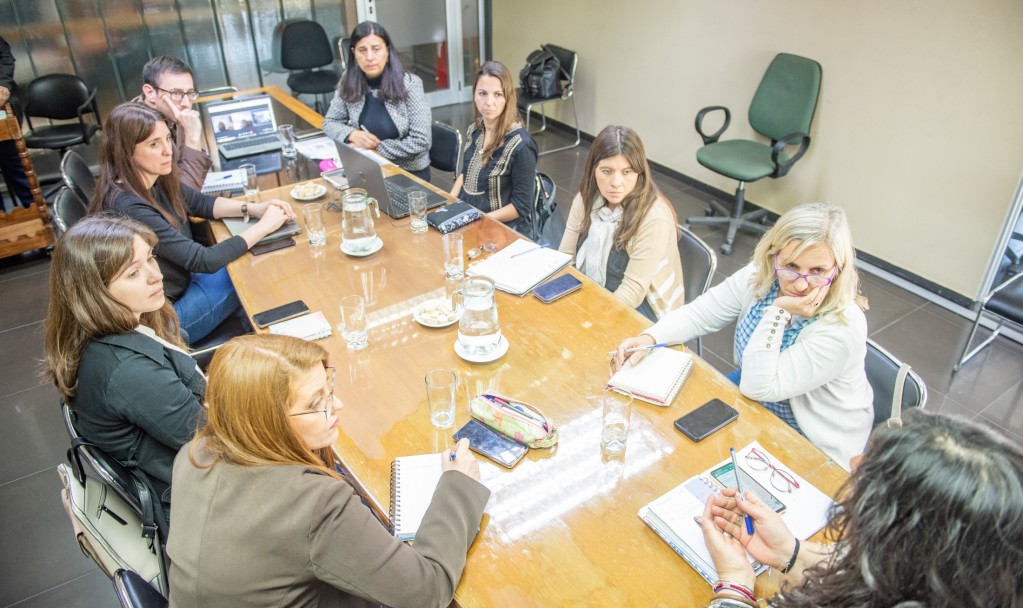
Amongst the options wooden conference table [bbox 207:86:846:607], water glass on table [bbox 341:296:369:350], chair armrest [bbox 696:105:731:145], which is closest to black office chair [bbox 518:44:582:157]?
chair armrest [bbox 696:105:731:145]

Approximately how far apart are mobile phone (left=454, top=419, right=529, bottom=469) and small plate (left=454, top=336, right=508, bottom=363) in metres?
0.28

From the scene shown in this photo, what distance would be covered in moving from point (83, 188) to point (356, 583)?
2.98 metres

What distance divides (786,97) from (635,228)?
2608mm

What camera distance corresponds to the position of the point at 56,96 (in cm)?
517

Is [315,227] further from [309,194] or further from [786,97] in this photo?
[786,97]

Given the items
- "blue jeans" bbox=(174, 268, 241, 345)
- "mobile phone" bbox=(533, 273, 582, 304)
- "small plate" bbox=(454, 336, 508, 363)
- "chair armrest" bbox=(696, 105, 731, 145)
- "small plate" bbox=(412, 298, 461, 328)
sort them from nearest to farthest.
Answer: "small plate" bbox=(454, 336, 508, 363) < "small plate" bbox=(412, 298, 461, 328) < "mobile phone" bbox=(533, 273, 582, 304) < "blue jeans" bbox=(174, 268, 241, 345) < "chair armrest" bbox=(696, 105, 731, 145)

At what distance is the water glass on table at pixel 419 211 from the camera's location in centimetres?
286

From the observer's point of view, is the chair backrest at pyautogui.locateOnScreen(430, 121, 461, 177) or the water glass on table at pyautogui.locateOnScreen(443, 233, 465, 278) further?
the chair backrest at pyautogui.locateOnScreen(430, 121, 461, 177)

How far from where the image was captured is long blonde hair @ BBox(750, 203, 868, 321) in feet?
6.10

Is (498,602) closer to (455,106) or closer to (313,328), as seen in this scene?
(313,328)

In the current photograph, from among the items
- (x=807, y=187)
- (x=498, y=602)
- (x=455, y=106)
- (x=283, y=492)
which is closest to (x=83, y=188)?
(x=283, y=492)

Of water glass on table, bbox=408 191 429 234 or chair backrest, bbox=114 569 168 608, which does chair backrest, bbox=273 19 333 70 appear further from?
chair backrest, bbox=114 569 168 608

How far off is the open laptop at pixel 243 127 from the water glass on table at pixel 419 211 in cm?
136

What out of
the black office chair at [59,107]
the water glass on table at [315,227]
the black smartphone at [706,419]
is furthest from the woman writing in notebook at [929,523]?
the black office chair at [59,107]
